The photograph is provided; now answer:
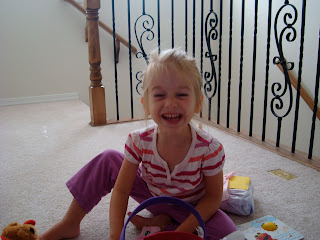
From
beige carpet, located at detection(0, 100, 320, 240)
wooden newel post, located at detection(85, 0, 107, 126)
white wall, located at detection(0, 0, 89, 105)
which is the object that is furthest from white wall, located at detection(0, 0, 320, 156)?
beige carpet, located at detection(0, 100, 320, 240)

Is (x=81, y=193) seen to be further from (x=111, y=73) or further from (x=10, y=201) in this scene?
(x=111, y=73)

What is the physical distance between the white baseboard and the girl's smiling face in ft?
8.64

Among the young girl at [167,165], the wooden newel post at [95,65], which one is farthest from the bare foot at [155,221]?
the wooden newel post at [95,65]

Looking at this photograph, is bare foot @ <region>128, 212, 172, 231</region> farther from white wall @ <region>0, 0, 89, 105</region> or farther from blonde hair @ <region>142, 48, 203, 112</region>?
white wall @ <region>0, 0, 89, 105</region>

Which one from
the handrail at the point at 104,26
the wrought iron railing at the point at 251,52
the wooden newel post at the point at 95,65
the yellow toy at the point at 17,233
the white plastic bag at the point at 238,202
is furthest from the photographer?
the handrail at the point at 104,26

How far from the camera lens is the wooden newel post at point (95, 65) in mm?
2078

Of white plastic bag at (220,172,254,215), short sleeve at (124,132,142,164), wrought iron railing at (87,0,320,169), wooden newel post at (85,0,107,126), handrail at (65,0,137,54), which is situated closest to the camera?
short sleeve at (124,132,142,164)

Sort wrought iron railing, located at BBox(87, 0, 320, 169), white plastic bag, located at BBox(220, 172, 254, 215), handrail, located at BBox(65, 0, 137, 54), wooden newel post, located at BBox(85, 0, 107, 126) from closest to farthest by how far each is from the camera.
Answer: white plastic bag, located at BBox(220, 172, 254, 215) < wooden newel post, located at BBox(85, 0, 107, 126) < wrought iron railing, located at BBox(87, 0, 320, 169) < handrail, located at BBox(65, 0, 137, 54)

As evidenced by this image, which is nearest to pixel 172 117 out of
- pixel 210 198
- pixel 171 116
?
pixel 171 116

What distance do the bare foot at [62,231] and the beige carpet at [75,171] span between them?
0.15ft

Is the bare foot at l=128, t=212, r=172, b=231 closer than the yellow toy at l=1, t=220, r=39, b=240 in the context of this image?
No

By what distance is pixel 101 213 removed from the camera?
109 cm

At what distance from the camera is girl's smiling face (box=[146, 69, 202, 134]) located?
2.67ft

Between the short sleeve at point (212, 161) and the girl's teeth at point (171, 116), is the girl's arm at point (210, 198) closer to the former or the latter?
the short sleeve at point (212, 161)
